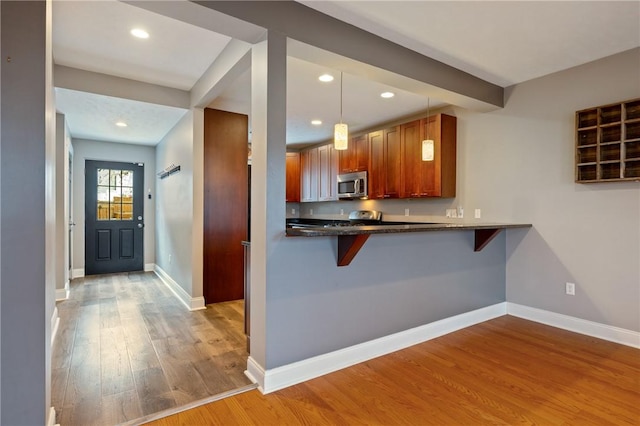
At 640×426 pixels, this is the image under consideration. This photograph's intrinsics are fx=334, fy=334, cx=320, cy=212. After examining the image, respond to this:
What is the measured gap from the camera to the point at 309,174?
6.66 meters

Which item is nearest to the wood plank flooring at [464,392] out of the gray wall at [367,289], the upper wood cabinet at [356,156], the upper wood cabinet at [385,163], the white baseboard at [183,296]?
the gray wall at [367,289]

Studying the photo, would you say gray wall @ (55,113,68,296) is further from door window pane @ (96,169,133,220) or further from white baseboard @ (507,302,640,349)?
white baseboard @ (507,302,640,349)

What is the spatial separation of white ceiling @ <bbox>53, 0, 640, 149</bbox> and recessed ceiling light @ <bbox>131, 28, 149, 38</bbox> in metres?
0.07

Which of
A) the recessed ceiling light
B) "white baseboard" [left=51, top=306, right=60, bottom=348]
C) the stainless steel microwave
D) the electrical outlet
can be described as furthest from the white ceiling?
"white baseboard" [left=51, top=306, right=60, bottom=348]

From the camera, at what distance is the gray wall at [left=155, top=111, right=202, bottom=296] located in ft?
13.4

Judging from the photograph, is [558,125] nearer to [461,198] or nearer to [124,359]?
[461,198]

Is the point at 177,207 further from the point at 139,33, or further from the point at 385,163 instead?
the point at 385,163

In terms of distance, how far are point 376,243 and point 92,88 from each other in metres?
3.26

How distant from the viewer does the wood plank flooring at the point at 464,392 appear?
188 centimetres

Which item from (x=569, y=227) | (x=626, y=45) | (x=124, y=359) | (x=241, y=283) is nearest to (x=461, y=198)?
(x=569, y=227)

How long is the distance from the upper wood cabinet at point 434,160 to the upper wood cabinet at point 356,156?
0.88 meters

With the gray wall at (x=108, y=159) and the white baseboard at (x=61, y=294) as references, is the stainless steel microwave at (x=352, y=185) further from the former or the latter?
the white baseboard at (x=61, y=294)

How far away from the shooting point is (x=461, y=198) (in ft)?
13.7

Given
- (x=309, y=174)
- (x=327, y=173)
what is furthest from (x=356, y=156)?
(x=309, y=174)
